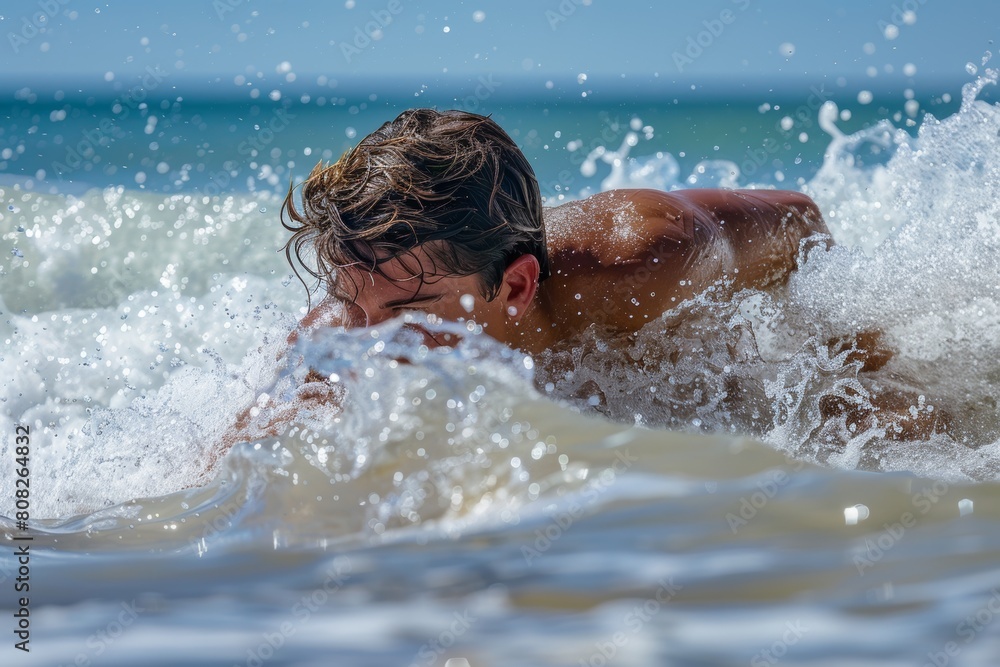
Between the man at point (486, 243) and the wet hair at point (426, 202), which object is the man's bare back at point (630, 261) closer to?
the man at point (486, 243)

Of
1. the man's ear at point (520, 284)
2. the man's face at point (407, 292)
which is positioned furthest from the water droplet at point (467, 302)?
the man's ear at point (520, 284)

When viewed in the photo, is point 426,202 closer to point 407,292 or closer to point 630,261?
point 407,292

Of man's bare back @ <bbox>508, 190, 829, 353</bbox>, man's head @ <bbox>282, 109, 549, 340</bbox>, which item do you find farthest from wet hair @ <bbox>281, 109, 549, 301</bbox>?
man's bare back @ <bbox>508, 190, 829, 353</bbox>

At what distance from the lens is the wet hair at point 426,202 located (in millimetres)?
2020

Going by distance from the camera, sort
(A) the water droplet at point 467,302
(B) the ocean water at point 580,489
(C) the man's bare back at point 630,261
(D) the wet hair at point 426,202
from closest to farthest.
A: (B) the ocean water at point 580,489
(D) the wet hair at point 426,202
(A) the water droplet at point 467,302
(C) the man's bare back at point 630,261

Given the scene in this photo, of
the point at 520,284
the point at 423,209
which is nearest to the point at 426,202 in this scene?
the point at 423,209

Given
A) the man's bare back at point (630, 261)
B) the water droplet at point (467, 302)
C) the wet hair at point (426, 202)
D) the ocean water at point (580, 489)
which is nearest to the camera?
the ocean water at point (580, 489)

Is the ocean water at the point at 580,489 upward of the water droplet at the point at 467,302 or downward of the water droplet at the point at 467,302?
downward

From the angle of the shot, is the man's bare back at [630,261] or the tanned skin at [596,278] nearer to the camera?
the tanned skin at [596,278]

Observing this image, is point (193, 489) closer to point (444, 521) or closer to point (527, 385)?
point (444, 521)

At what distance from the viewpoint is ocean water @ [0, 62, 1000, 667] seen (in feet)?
4.19

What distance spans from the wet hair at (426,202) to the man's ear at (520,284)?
2 centimetres

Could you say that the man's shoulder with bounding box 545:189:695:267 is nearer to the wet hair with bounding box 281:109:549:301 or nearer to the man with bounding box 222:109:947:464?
the man with bounding box 222:109:947:464

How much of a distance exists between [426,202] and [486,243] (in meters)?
0.18
